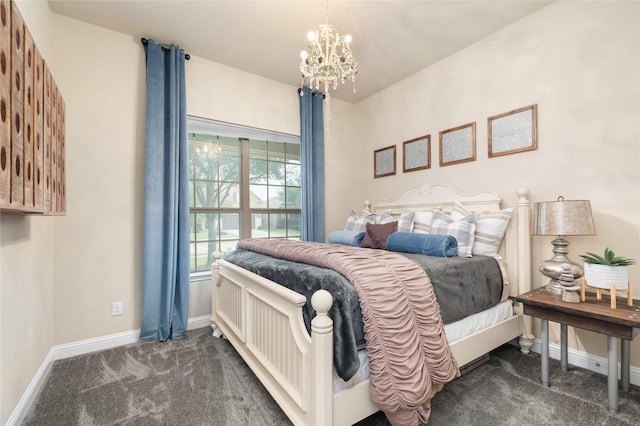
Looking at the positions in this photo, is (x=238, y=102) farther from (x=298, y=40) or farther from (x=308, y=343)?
(x=308, y=343)

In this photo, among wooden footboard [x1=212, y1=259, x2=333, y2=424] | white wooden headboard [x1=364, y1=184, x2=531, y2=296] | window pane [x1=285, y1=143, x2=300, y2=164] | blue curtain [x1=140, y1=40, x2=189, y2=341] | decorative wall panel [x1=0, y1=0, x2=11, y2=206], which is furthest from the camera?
window pane [x1=285, y1=143, x2=300, y2=164]

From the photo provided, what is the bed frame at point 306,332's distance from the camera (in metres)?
1.17

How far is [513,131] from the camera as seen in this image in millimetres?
2383

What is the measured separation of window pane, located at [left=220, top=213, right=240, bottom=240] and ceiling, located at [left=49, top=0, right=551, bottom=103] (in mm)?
→ 1651

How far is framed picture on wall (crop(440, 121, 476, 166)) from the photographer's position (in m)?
2.67

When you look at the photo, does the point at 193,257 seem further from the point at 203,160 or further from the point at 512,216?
the point at 512,216

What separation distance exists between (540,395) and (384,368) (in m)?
1.19

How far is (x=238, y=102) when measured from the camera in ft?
10.1

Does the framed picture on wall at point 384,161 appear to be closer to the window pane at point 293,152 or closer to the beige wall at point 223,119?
the beige wall at point 223,119

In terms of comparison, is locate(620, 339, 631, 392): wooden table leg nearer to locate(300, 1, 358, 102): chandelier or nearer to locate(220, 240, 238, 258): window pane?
locate(300, 1, 358, 102): chandelier

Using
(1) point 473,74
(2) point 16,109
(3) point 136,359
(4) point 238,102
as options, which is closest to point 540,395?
(1) point 473,74

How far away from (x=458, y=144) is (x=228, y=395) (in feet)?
9.28

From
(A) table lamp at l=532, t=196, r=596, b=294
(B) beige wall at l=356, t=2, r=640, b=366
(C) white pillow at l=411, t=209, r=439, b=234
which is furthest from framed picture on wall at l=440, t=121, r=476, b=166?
(A) table lamp at l=532, t=196, r=596, b=294

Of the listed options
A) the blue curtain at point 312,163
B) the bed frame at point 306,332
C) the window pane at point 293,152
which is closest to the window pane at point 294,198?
the blue curtain at point 312,163
